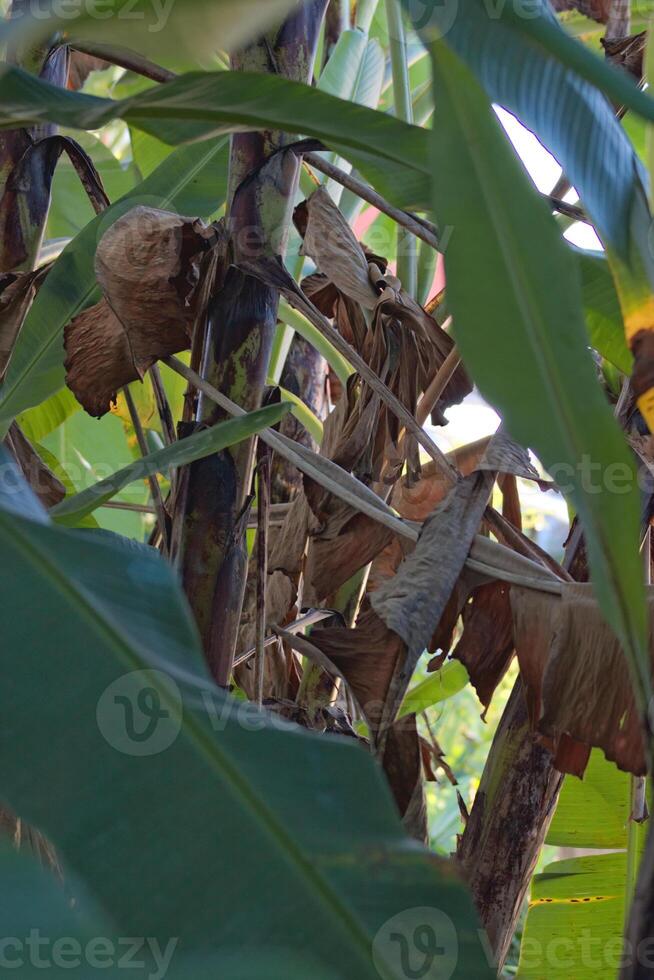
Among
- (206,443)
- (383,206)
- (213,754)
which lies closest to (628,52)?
(383,206)

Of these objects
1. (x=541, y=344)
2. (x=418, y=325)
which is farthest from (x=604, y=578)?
(x=418, y=325)

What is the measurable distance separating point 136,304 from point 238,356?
0.07 m

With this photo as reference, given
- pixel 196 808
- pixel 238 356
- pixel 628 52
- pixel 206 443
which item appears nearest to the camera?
pixel 196 808

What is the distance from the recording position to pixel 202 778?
28 centimetres

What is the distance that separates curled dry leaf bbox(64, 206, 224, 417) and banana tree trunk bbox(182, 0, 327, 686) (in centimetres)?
2

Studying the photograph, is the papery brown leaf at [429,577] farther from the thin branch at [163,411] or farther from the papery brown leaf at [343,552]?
the thin branch at [163,411]

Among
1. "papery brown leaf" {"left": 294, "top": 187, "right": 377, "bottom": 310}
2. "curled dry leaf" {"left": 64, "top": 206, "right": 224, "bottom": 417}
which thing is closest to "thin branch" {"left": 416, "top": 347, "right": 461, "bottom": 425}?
"papery brown leaf" {"left": 294, "top": 187, "right": 377, "bottom": 310}

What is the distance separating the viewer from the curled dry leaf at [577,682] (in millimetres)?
432

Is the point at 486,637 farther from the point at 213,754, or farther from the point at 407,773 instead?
the point at 213,754

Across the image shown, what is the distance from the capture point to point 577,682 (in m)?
0.44

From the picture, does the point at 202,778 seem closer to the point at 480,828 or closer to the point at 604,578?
the point at 604,578

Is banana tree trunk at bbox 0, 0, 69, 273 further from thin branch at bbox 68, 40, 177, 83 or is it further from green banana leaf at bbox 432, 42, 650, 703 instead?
green banana leaf at bbox 432, 42, 650, 703

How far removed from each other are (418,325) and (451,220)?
27cm

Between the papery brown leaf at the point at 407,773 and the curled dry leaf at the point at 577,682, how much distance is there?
3.1 inches
